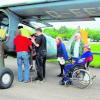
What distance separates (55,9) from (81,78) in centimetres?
220

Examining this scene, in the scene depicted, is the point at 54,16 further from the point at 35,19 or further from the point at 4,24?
the point at 4,24

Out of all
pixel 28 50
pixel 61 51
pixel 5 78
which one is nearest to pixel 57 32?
pixel 61 51

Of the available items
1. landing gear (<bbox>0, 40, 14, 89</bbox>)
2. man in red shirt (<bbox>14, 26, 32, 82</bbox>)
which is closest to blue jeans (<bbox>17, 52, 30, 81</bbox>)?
man in red shirt (<bbox>14, 26, 32, 82</bbox>)

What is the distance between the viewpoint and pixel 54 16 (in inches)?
454

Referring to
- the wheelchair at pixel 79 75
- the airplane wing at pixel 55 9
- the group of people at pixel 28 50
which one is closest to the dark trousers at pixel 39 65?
the group of people at pixel 28 50

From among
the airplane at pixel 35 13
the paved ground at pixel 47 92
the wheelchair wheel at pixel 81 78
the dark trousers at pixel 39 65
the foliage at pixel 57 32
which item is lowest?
the paved ground at pixel 47 92

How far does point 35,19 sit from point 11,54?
1.57 metres

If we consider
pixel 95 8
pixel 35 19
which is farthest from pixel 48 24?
pixel 95 8

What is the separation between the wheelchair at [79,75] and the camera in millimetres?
11305

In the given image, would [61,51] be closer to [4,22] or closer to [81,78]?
[81,78]

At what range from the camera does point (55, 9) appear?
1071cm

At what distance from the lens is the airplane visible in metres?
10.2

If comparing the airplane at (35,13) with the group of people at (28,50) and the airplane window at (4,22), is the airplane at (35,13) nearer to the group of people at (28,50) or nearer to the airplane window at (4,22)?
the airplane window at (4,22)

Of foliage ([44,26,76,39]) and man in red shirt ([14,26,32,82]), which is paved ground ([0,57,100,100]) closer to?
man in red shirt ([14,26,32,82])
